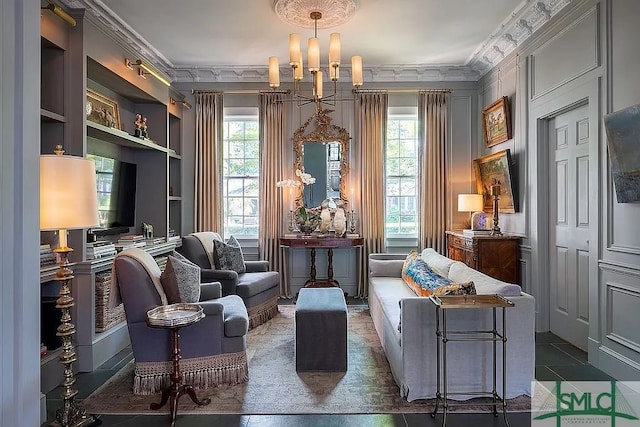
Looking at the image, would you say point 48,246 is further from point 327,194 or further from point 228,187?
point 327,194

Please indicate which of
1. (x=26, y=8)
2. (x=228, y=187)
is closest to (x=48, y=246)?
(x=26, y=8)

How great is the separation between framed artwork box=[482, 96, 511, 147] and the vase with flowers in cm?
247

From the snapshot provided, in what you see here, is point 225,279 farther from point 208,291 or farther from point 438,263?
point 438,263

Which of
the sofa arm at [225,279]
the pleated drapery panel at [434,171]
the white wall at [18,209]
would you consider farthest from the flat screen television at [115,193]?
the pleated drapery panel at [434,171]

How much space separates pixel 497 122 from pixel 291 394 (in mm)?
4249

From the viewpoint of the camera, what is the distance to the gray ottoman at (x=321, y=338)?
3199 millimetres

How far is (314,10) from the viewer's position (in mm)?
3973

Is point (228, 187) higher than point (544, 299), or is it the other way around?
point (228, 187)

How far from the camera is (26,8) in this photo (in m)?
1.51

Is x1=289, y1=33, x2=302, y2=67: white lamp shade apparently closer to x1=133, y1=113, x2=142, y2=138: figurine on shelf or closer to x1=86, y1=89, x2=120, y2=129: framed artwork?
x1=86, y1=89, x2=120, y2=129: framed artwork

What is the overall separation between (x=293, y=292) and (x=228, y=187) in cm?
185

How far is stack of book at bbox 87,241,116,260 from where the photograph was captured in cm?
351
